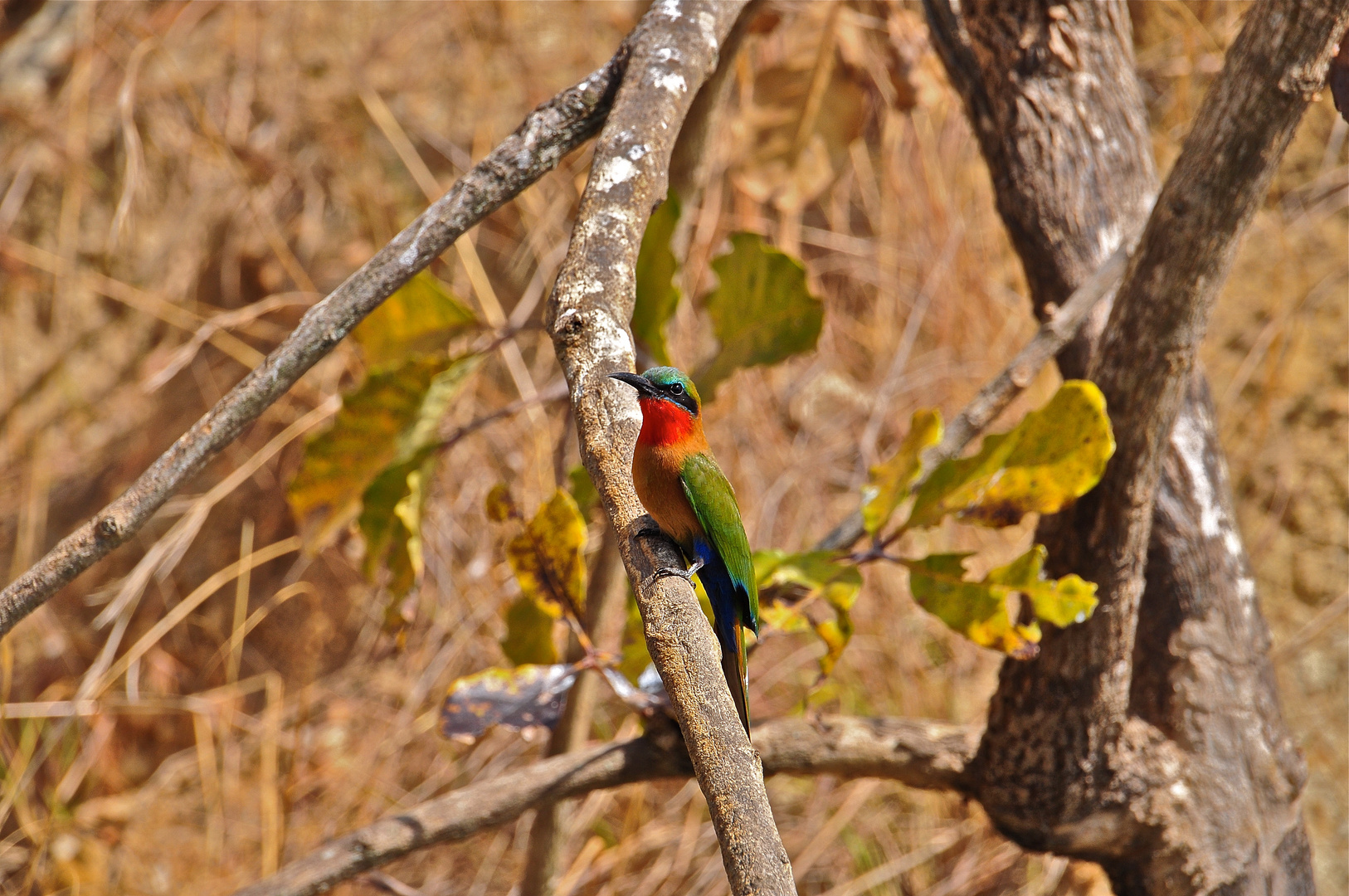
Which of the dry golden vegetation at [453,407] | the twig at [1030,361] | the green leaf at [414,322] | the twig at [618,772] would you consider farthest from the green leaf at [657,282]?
the dry golden vegetation at [453,407]

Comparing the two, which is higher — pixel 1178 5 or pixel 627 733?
pixel 1178 5

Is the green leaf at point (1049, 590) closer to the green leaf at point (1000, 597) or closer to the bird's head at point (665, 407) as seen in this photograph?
the green leaf at point (1000, 597)

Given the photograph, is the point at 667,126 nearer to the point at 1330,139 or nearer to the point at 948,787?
the point at 948,787

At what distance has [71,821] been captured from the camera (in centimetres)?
302

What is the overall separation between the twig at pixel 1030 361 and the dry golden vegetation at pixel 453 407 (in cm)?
117

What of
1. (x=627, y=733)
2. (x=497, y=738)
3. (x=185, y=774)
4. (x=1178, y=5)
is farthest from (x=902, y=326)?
(x=185, y=774)

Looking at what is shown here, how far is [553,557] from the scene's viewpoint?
5.01 ft

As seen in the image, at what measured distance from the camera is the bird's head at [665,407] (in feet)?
4.28

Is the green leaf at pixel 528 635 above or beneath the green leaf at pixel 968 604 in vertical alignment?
above

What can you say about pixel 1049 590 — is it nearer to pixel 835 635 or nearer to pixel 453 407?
pixel 835 635

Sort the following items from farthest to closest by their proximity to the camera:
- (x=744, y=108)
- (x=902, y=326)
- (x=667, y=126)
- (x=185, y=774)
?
(x=902, y=326) < (x=185, y=774) < (x=744, y=108) < (x=667, y=126)

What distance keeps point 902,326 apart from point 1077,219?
186 cm

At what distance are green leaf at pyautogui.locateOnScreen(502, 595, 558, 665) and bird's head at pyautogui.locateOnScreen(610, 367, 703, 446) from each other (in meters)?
0.49

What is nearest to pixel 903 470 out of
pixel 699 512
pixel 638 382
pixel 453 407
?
pixel 699 512
